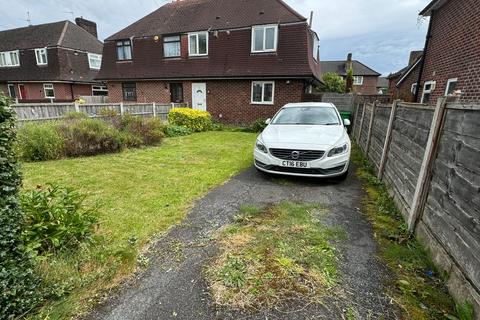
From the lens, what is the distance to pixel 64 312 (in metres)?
1.96

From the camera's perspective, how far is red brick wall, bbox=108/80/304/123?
13391 millimetres

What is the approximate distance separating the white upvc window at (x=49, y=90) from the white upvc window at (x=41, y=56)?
6.16ft

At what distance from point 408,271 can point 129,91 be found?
18.8 m

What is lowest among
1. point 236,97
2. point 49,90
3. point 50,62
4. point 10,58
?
point 236,97

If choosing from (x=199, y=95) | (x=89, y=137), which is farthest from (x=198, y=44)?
(x=89, y=137)

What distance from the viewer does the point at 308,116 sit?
617cm

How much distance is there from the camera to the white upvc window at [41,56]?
21750mm

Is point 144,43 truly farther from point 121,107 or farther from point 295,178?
point 295,178

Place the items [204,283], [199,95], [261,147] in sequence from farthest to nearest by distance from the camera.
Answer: [199,95] < [261,147] < [204,283]

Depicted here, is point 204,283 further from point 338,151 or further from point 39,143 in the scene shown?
point 39,143

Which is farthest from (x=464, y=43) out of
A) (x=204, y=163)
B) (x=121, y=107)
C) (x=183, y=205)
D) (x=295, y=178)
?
(x=121, y=107)

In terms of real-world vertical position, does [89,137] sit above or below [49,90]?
below

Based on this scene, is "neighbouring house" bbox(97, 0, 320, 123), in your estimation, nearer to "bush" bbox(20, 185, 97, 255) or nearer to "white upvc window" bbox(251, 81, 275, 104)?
"white upvc window" bbox(251, 81, 275, 104)

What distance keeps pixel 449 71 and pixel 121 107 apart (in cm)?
1309
